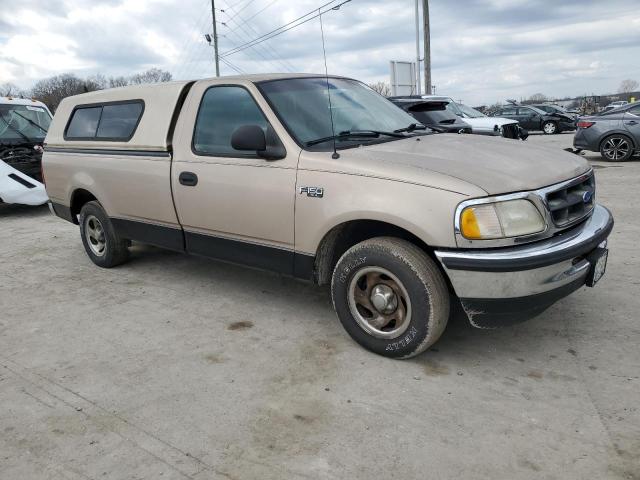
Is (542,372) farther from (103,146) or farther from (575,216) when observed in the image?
(103,146)

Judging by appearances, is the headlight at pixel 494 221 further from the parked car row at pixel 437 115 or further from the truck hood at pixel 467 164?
the parked car row at pixel 437 115

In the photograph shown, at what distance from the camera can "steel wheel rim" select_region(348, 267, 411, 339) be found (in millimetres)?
3271

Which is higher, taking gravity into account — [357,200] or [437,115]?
[437,115]

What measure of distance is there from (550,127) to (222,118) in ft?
78.6

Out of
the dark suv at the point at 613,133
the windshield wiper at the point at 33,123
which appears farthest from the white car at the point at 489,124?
the windshield wiper at the point at 33,123

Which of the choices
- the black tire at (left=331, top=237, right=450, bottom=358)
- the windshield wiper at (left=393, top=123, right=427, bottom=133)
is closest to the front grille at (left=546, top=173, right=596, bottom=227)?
the black tire at (left=331, top=237, right=450, bottom=358)

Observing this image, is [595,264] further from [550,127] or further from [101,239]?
[550,127]

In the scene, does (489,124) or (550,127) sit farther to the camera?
(550,127)

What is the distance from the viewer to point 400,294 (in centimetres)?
327

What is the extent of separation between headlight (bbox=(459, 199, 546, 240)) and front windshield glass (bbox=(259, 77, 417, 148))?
3.69ft

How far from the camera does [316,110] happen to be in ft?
12.8

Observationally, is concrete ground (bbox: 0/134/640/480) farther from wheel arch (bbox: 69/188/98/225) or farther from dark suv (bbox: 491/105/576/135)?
dark suv (bbox: 491/105/576/135)

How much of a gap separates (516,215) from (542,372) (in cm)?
97

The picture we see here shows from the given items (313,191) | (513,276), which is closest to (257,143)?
(313,191)
